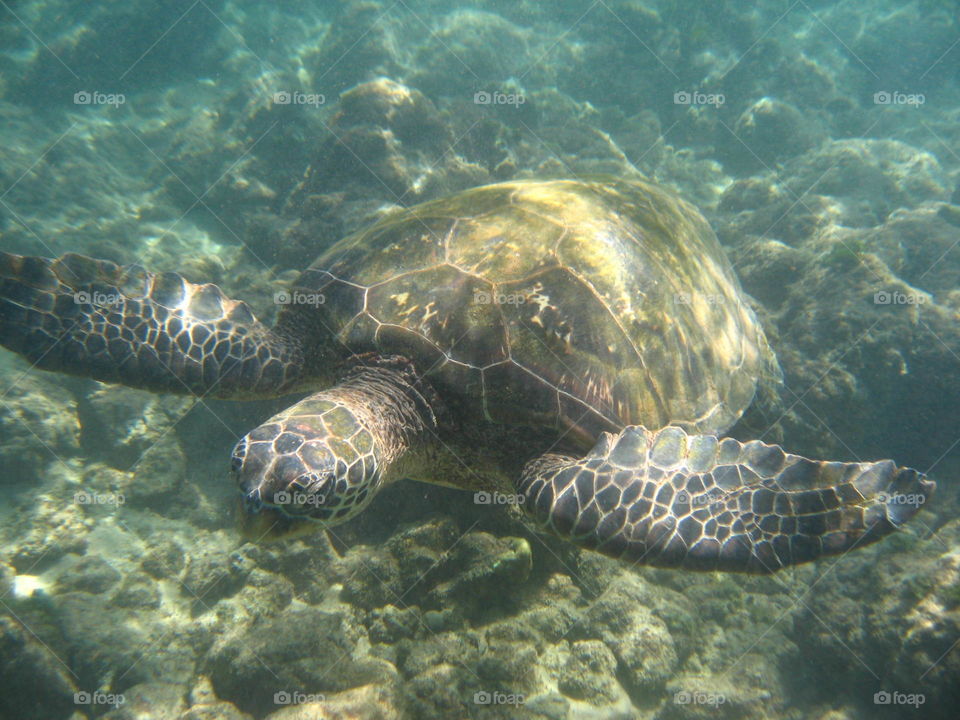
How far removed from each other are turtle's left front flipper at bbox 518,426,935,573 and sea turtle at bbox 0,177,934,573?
0.01 meters

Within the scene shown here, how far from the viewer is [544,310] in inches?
137

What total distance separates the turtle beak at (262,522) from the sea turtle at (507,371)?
1 cm

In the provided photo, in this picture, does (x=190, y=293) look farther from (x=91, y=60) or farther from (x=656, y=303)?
(x=91, y=60)

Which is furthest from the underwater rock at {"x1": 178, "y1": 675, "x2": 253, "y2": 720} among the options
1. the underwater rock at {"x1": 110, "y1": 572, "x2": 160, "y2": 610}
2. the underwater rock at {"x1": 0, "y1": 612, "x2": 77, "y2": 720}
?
the underwater rock at {"x1": 110, "y1": 572, "x2": 160, "y2": 610}

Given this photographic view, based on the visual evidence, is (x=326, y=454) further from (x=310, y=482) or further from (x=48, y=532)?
(x=48, y=532)

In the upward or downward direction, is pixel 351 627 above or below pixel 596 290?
below

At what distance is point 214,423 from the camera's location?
5.85m

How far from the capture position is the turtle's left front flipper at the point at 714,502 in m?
2.70

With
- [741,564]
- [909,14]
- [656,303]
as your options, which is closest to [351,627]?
[741,564]

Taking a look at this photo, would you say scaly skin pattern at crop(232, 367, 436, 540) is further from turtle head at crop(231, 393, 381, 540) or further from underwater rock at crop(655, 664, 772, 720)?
underwater rock at crop(655, 664, 772, 720)

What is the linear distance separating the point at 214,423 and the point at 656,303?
18.4 ft

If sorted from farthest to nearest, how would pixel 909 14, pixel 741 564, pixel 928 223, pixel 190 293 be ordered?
pixel 909 14
pixel 928 223
pixel 190 293
pixel 741 564

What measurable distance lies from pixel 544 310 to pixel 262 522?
244 centimetres

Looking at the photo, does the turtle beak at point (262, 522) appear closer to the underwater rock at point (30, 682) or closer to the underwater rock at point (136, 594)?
the underwater rock at point (30, 682)
